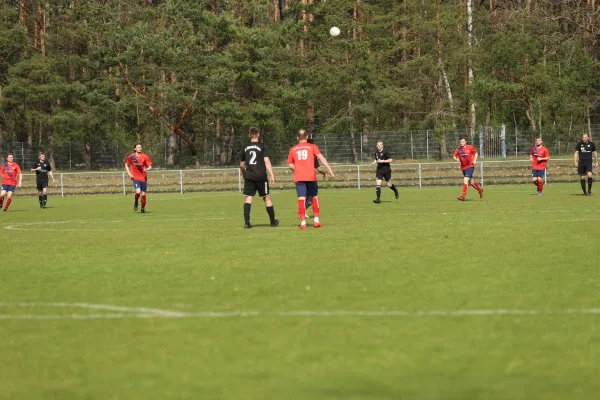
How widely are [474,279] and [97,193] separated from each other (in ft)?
134

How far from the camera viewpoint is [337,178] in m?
50.6

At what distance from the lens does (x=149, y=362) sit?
22.9 feet

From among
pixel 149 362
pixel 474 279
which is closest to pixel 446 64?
pixel 474 279

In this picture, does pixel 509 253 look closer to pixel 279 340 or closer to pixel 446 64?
pixel 279 340

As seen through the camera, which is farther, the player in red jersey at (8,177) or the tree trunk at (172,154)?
the tree trunk at (172,154)

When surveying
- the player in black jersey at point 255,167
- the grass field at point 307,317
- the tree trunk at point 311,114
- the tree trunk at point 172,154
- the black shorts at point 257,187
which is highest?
the tree trunk at point 311,114

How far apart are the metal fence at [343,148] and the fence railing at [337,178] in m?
6.94

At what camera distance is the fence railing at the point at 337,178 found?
47656mm

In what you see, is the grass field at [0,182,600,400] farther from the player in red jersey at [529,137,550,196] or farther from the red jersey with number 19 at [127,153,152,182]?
the player in red jersey at [529,137,550,196]

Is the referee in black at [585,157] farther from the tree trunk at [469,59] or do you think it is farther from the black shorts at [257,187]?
the tree trunk at [469,59]

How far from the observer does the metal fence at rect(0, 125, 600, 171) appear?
57781 millimetres

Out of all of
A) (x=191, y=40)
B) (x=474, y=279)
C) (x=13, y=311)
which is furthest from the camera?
(x=191, y=40)

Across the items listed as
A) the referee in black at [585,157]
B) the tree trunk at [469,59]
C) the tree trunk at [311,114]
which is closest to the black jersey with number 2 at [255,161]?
the referee in black at [585,157]

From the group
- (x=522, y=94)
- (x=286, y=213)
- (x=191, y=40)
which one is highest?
(x=191, y=40)
